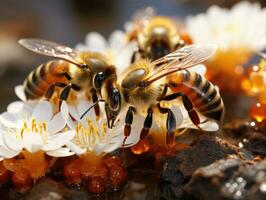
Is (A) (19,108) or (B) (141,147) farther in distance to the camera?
(A) (19,108)

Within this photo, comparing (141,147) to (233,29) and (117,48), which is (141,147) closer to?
(117,48)

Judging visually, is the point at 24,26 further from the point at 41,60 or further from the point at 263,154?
the point at 263,154

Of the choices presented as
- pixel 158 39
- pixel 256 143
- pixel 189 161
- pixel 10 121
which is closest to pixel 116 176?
pixel 189 161

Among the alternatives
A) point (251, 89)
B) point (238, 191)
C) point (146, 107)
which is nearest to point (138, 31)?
point (251, 89)

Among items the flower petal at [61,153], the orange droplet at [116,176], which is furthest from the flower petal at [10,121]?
the orange droplet at [116,176]

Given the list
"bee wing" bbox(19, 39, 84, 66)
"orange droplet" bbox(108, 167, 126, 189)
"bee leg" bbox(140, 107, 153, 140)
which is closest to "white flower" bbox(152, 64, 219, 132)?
"bee leg" bbox(140, 107, 153, 140)
